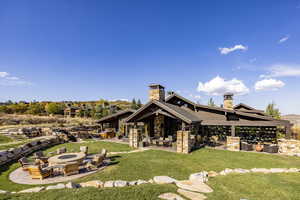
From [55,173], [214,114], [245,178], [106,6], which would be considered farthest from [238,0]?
[55,173]

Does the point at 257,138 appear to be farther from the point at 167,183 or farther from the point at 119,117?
the point at 119,117

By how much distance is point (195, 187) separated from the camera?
5.14m

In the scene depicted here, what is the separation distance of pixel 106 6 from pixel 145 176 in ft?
50.3

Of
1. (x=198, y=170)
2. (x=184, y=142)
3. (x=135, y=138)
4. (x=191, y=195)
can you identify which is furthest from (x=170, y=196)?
(x=135, y=138)

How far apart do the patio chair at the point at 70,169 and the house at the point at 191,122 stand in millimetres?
6306

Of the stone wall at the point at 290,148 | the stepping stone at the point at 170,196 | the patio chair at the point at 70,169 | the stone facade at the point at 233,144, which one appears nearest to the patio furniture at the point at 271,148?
the stone wall at the point at 290,148

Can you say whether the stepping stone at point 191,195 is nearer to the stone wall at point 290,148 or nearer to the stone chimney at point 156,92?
the stone chimney at point 156,92

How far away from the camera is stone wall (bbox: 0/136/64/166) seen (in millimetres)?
9367

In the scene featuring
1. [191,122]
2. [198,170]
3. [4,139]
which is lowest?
[198,170]

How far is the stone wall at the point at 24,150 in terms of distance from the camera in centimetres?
937

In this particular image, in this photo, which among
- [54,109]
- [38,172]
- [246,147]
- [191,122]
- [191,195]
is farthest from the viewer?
[54,109]

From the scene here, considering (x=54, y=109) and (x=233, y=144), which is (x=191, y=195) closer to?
(x=233, y=144)

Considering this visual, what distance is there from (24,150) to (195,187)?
12626mm

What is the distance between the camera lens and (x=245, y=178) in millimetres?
6234
